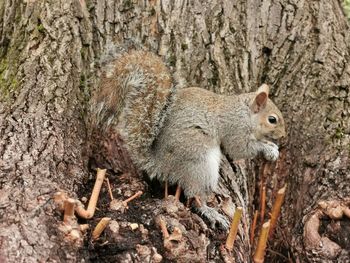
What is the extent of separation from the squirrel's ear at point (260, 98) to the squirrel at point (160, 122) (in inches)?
9.4

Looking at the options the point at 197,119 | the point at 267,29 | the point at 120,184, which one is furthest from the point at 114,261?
the point at 267,29

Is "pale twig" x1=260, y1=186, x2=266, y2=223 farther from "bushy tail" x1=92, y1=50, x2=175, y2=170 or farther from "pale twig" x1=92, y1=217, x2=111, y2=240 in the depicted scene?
"pale twig" x1=92, y1=217, x2=111, y2=240

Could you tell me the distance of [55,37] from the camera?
2578mm

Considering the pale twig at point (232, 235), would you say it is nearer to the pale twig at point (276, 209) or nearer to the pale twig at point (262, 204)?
the pale twig at point (276, 209)

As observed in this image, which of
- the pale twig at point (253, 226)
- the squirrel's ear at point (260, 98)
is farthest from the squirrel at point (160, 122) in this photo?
the pale twig at point (253, 226)

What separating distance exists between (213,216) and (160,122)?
0.42 m

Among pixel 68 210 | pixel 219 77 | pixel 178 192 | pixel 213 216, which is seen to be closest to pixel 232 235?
pixel 213 216

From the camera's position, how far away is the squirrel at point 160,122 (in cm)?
228

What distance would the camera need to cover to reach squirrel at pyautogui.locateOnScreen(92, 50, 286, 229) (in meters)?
2.28

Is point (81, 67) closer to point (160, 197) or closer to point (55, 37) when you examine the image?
point (55, 37)

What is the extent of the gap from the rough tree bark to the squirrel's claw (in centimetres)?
9

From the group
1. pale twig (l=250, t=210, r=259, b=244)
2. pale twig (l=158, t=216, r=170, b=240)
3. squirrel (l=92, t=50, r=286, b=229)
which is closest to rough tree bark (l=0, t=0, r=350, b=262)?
pale twig (l=250, t=210, r=259, b=244)

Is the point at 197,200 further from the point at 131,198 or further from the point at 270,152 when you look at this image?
the point at 270,152

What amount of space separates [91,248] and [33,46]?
103 cm
